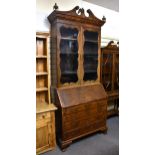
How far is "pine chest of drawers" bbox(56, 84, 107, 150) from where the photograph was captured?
2410 mm

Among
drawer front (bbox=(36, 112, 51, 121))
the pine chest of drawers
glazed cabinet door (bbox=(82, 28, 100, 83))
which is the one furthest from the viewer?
glazed cabinet door (bbox=(82, 28, 100, 83))

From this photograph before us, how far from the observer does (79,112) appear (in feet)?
8.34

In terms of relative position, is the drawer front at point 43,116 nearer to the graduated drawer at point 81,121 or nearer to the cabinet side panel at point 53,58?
the graduated drawer at point 81,121

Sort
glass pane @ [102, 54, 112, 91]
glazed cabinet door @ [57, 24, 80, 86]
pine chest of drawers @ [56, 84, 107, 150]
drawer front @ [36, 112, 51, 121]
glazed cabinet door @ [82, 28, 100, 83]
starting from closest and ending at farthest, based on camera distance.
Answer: drawer front @ [36, 112, 51, 121], pine chest of drawers @ [56, 84, 107, 150], glazed cabinet door @ [57, 24, 80, 86], glazed cabinet door @ [82, 28, 100, 83], glass pane @ [102, 54, 112, 91]

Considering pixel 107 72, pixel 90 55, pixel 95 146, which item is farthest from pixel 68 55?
pixel 95 146

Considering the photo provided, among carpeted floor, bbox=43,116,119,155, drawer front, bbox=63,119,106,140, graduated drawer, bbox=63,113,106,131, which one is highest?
graduated drawer, bbox=63,113,106,131

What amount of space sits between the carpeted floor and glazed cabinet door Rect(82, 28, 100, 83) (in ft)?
3.43

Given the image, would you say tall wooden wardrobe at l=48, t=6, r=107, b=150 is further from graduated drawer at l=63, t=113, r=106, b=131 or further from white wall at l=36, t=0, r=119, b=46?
white wall at l=36, t=0, r=119, b=46

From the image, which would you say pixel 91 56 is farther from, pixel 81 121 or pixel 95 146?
pixel 95 146

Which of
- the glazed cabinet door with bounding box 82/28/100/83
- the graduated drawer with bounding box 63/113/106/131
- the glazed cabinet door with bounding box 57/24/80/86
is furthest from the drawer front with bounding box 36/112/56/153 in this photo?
the glazed cabinet door with bounding box 82/28/100/83

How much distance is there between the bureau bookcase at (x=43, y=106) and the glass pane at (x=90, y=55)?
2.40 feet
